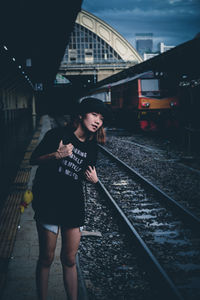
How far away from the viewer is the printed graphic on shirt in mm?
2371

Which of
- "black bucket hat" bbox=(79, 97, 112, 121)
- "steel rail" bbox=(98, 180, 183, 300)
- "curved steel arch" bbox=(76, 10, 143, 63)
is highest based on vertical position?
"curved steel arch" bbox=(76, 10, 143, 63)

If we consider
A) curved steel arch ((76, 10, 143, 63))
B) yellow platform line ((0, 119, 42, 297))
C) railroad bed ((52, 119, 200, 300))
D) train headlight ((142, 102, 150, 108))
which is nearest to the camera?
railroad bed ((52, 119, 200, 300))

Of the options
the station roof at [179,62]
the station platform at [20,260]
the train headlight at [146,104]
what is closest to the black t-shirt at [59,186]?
the station platform at [20,260]

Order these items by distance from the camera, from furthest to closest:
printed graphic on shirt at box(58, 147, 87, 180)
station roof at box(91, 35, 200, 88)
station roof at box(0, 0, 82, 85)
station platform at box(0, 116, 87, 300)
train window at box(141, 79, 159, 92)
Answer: train window at box(141, 79, 159, 92), station roof at box(91, 35, 200, 88), station roof at box(0, 0, 82, 85), station platform at box(0, 116, 87, 300), printed graphic on shirt at box(58, 147, 87, 180)

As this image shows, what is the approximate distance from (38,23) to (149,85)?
9.77 meters

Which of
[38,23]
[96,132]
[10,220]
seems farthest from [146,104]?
[96,132]

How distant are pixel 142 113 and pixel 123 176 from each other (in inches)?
339

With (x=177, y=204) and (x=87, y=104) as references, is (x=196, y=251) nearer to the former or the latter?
(x=177, y=204)

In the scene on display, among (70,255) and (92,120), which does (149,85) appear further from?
(70,255)

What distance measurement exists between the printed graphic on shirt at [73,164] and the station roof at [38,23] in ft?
12.8

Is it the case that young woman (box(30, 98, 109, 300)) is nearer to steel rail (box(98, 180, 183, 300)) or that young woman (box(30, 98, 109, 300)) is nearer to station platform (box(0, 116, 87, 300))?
station platform (box(0, 116, 87, 300))

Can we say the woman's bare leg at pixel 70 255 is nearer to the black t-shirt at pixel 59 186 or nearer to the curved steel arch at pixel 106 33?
the black t-shirt at pixel 59 186

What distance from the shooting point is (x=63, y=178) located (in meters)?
2.36

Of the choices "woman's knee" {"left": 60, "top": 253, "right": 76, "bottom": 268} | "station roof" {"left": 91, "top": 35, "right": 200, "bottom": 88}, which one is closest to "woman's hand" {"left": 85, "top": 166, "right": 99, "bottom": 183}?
"woman's knee" {"left": 60, "top": 253, "right": 76, "bottom": 268}
